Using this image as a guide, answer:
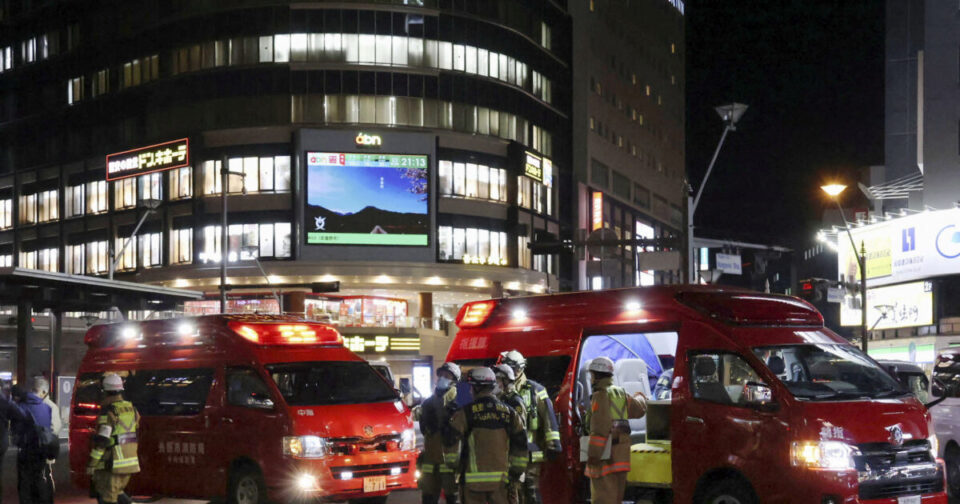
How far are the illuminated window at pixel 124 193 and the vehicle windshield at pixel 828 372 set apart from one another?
68901 mm

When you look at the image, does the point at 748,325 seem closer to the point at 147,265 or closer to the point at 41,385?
the point at 41,385

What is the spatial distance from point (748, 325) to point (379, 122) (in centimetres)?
5864

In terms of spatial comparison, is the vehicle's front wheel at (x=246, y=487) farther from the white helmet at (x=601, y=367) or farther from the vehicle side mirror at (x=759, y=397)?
the vehicle side mirror at (x=759, y=397)

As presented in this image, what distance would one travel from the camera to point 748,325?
37.9 feet

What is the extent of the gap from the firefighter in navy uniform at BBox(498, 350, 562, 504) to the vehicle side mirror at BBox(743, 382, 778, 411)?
213cm

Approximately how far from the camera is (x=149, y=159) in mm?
71812

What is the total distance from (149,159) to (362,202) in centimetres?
1473

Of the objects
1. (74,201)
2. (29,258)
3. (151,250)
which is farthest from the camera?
(29,258)

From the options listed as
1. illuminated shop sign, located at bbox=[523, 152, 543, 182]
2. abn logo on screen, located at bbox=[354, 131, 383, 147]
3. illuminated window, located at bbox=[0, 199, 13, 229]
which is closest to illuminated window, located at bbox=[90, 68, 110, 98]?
illuminated window, located at bbox=[0, 199, 13, 229]

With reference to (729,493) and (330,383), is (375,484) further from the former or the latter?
(729,493)

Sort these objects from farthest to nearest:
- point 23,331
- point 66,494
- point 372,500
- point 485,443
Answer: point 23,331 → point 66,494 → point 372,500 → point 485,443

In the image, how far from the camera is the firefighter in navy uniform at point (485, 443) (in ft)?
34.9

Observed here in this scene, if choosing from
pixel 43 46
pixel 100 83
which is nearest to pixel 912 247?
pixel 100 83

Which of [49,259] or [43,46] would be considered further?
[43,46]
